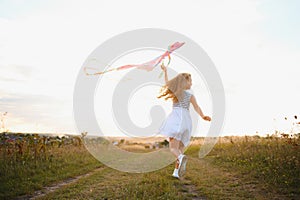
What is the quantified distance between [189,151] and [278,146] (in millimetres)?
6729

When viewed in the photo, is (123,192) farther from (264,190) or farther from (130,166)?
(130,166)

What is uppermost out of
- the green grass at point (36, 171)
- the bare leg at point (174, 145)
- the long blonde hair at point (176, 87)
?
the long blonde hair at point (176, 87)

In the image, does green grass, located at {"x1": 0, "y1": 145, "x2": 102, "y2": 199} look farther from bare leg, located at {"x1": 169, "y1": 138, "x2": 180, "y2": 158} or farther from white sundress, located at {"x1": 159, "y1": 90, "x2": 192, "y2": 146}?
white sundress, located at {"x1": 159, "y1": 90, "x2": 192, "y2": 146}

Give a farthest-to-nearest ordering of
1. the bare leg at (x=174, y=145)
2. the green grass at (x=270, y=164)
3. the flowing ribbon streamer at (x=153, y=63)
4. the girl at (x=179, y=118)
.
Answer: the flowing ribbon streamer at (x=153, y=63), the bare leg at (x=174, y=145), the girl at (x=179, y=118), the green grass at (x=270, y=164)

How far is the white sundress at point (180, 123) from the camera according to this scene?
732cm

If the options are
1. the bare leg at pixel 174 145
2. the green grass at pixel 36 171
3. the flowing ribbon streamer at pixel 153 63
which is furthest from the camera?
the flowing ribbon streamer at pixel 153 63

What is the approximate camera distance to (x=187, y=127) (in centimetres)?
745

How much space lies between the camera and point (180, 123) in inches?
288

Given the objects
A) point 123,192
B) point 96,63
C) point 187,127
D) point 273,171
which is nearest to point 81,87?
point 96,63

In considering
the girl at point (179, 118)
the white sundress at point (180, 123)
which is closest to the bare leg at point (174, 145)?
the girl at point (179, 118)

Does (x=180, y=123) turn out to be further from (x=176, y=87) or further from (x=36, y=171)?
(x=36, y=171)

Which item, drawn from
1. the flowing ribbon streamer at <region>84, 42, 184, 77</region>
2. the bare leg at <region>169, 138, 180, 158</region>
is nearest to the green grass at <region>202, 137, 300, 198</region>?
the bare leg at <region>169, 138, 180, 158</region>

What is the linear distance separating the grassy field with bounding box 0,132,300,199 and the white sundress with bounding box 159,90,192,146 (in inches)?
43.0

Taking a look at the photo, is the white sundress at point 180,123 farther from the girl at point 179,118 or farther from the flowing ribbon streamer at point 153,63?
the flowing ribbon streamer at point 153,63
